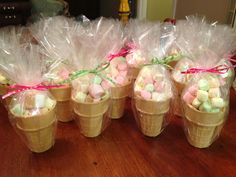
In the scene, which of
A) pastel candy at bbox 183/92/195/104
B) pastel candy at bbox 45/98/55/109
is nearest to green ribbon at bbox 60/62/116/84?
pastel candy at bbox 45/98/55/109

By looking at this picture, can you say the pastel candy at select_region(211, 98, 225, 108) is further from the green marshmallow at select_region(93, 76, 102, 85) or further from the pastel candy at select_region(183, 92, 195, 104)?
the green marshmallow at select_region(93, 76, 102, 85)

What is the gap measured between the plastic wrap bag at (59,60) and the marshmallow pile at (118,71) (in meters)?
0.13

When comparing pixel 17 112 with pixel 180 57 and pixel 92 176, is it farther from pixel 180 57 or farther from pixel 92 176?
pixel 180 57

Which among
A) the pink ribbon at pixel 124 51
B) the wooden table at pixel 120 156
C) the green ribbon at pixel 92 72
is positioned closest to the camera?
the wooden table at pixel 120 156

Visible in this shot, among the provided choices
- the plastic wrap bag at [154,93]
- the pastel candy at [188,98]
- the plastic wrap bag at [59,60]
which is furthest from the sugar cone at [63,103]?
the pastel candy at [188,98]

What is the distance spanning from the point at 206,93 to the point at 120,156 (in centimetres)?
29

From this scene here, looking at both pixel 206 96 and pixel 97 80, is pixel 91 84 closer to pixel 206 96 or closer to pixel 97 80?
pixel 97 80

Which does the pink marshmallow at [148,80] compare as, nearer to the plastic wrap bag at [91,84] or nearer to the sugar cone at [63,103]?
the plastic wrap bag at [91,84]

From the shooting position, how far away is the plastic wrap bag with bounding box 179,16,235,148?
2.11 feet

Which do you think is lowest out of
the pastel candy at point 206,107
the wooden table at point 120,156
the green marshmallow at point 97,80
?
the wooden table at point 120,156

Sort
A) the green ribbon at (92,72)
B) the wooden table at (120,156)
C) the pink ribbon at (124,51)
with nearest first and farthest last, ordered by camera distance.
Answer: the wooden table at (120,156) → the green ribbon at (92,72) → the pink ribbon at (124,51)

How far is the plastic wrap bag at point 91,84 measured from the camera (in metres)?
0.68

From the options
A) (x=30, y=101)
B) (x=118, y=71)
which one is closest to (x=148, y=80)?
(x=118, y=71)

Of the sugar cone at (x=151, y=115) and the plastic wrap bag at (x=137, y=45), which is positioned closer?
the sugar cone at (x=151, y=115)
